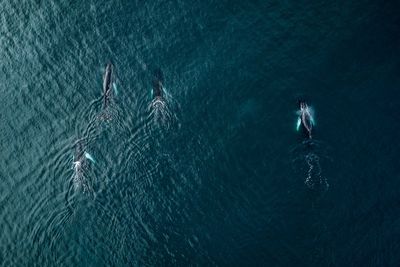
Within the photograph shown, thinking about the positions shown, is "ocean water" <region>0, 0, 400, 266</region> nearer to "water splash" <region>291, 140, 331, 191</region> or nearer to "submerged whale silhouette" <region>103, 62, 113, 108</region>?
"water splash" <region>291, 140, 331, 191</region>

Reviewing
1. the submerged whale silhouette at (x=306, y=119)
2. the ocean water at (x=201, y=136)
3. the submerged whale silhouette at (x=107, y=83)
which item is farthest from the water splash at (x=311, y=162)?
the submerged whale silhouette at (x=107, y=83)

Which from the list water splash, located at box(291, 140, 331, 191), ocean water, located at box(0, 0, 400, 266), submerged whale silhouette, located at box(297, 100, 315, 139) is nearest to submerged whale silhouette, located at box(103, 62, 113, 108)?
ocean water, located at box(0, 0, 400, 266)

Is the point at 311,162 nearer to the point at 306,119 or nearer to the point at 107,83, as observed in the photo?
the point at 306,119

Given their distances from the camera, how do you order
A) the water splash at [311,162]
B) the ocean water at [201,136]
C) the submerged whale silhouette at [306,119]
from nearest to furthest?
the ocean water at [201,136] → the water splash at [311,162] → the submerged whale silhouette at [306,119]

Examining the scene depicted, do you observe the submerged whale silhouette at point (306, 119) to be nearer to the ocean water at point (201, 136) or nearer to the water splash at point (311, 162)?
the ocean water at point (201, 136)

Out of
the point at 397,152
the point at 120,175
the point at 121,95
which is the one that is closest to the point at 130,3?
the point at 121,95

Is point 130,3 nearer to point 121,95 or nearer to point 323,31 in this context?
point 121,95

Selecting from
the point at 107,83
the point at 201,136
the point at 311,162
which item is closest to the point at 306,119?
the point at 311,162

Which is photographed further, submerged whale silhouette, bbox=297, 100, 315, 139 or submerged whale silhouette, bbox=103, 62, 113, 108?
submerged whale silhouette, bbox=103, 62, 113, 108
